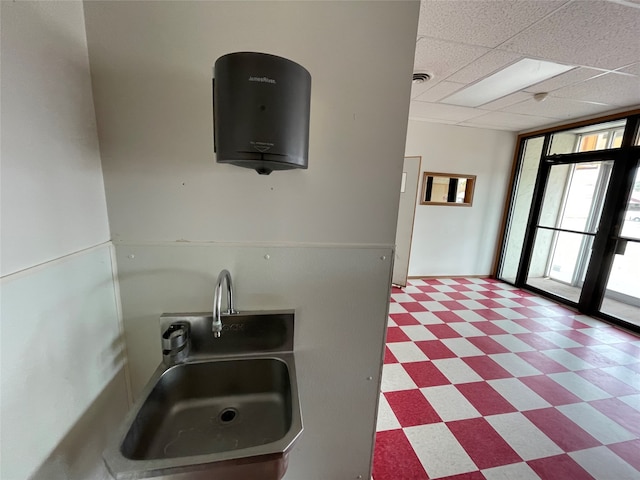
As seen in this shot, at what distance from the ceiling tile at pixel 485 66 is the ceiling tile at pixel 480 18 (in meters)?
0.19

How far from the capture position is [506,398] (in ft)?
6.20

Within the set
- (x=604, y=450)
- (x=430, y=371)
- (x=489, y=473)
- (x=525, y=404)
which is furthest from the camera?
(x=430, y=371)

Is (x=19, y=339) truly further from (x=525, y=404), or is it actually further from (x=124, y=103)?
(x=525, y=404)

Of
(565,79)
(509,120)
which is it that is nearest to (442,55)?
(565,79)

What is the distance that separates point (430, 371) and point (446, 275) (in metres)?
2.69

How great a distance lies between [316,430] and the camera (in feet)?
3.82

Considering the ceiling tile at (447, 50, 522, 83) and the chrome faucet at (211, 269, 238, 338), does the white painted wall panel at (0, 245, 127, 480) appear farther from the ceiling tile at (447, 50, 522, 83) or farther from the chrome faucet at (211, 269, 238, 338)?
the ceiling tile at (447, 50, 522, 83)

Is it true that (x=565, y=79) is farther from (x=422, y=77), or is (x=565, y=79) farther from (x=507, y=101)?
(x=422, y=77)

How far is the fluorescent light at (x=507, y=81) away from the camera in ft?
6.93

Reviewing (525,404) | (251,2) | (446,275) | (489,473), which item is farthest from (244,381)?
(446,275)

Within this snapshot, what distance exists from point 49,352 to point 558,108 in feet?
15.1

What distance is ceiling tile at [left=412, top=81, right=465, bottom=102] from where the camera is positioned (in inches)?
101

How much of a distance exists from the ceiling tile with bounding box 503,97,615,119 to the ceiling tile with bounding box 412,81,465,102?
948mm

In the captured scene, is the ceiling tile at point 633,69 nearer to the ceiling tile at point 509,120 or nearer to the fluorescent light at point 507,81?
the fluorescent light at point 507,81
